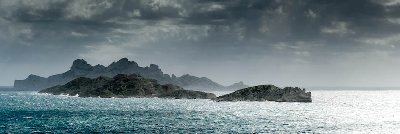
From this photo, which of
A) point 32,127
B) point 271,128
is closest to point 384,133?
point 271,128

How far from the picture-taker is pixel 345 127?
544ft

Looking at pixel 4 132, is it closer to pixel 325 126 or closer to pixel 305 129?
pixel 305 129

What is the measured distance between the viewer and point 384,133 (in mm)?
148875

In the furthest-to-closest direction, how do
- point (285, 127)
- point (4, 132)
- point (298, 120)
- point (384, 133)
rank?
point (298, 120) < point (285, 127) < point (384, 133) < point (4, 132)

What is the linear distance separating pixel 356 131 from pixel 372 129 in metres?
11.4

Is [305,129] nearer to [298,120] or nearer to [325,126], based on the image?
[325,126]

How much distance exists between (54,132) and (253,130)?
58.5 meters

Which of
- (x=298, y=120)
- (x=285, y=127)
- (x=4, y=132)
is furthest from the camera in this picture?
(x=298, y=120)

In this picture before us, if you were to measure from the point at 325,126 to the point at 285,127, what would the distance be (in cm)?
1606

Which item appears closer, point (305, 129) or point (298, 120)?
point (305, 129)

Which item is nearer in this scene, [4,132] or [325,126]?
[4,132]

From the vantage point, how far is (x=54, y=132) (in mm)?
135625

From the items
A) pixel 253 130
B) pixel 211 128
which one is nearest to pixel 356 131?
pixel 253 130

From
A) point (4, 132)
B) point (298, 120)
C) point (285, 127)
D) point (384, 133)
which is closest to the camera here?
point (4, 132)
